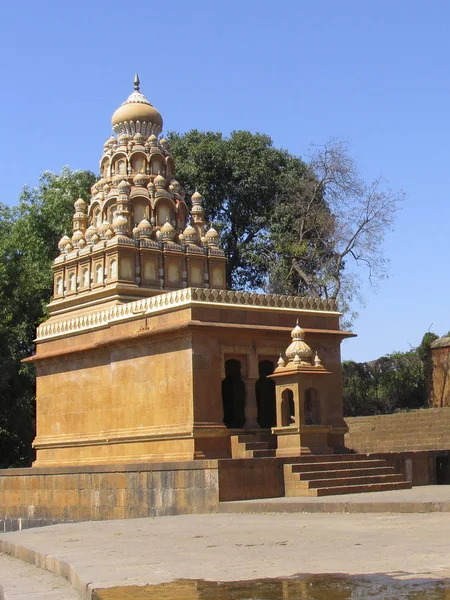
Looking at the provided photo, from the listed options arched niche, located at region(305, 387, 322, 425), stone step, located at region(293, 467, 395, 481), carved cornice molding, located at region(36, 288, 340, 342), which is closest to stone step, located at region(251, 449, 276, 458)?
arched niche, located at region(305, 387, 322, 425)

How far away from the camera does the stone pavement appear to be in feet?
26.7

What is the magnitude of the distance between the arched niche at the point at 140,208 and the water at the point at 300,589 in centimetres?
1990

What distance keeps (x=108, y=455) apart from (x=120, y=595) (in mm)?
14788

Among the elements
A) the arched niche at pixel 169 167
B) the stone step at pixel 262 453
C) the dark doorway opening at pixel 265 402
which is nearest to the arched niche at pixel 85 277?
the arched niche at pixel 169 167

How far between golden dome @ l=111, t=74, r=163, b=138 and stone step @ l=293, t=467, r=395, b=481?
1426 cm

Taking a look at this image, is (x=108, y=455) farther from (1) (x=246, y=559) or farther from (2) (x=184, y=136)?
(2) (x=184, y=136)

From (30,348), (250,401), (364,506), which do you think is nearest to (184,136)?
(30,348)

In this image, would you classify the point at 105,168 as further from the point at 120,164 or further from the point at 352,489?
the point at 352,489

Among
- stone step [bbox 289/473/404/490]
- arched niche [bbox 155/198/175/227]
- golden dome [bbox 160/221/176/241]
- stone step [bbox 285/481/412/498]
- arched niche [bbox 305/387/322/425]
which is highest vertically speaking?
arched niche [bbox 155/198/175/227]

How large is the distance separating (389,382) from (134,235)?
13126 millimetres

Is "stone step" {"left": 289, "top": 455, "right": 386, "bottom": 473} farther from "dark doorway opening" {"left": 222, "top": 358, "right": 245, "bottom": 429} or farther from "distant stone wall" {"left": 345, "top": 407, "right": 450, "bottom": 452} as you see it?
"distant stone wall" {"left": 345, "top": 407, "right": 450, "bottom": 452}

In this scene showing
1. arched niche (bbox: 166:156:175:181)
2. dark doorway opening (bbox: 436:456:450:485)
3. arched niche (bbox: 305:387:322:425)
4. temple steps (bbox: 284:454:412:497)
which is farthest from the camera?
arched niche (bbox: 166:156:175:181)

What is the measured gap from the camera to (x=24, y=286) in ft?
112

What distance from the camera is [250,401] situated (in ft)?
68.3
